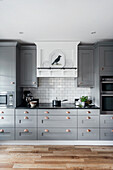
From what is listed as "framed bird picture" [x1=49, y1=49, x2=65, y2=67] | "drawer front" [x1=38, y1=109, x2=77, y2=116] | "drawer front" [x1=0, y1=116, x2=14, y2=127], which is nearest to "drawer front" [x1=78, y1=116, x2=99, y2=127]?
"drawer front" [x1=38, y1=109, x2=77, y2=116]

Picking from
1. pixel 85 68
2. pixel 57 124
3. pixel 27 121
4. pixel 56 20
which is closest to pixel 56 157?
pixel 57 124

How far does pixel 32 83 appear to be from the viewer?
3.87 m

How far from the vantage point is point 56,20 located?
8.41 ft

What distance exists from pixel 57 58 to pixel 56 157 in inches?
86.0

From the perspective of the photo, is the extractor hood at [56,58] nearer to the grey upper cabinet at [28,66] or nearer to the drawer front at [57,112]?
the grey upper cabinet at [28,66]

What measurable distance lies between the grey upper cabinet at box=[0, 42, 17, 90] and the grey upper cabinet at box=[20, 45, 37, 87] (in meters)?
0.30

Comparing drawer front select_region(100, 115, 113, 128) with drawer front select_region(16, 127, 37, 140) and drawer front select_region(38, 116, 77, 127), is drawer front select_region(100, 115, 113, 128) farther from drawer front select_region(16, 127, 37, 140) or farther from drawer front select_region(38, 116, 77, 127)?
drawer front select_region(16, 127, 37, 140)

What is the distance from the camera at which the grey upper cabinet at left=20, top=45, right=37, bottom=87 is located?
12.6ft

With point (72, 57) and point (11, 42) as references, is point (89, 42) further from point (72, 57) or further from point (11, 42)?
point (11, 42)

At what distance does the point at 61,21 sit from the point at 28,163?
253 cm

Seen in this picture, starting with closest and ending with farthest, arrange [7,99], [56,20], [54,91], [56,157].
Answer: [56,20], [56,157], [7,99], [54,91]

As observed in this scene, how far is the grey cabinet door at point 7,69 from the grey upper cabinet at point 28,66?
0.31m

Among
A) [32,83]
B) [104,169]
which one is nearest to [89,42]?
[32,83]

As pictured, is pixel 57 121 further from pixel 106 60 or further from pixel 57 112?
pixel 106 60
